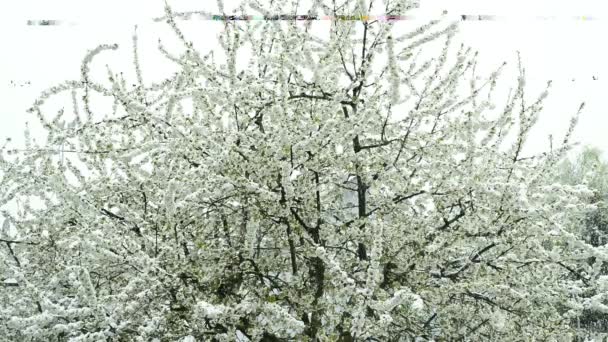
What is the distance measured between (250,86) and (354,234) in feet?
4.85

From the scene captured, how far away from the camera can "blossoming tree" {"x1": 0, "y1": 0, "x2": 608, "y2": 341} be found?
16.1ft

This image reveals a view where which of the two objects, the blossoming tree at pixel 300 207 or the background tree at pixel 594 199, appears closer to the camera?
the blossoming tree at pixel 300 207

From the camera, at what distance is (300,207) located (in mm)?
5363

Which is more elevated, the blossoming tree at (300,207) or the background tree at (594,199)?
the blossoming tree at (300,207)

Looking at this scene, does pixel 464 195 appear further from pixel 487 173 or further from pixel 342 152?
pixel 342 152

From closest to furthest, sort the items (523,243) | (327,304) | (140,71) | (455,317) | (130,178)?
(327,304) → (523,243) → (130,178) → (455,317) → (140,71)

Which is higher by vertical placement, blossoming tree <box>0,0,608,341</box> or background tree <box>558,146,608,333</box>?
blossoming tree <box>0,0,608,341</box>

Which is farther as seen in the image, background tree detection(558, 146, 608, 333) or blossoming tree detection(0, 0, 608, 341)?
background tree detection(558, 146, 608, 333)

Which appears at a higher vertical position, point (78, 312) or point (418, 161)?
point (418, 161)

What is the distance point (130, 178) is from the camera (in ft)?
19.2

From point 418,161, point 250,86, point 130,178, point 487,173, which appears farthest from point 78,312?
point 487,173

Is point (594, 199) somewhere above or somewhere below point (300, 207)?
below

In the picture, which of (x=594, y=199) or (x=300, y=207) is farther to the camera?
(x=594, y=199)

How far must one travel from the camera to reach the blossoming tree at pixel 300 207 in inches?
193
